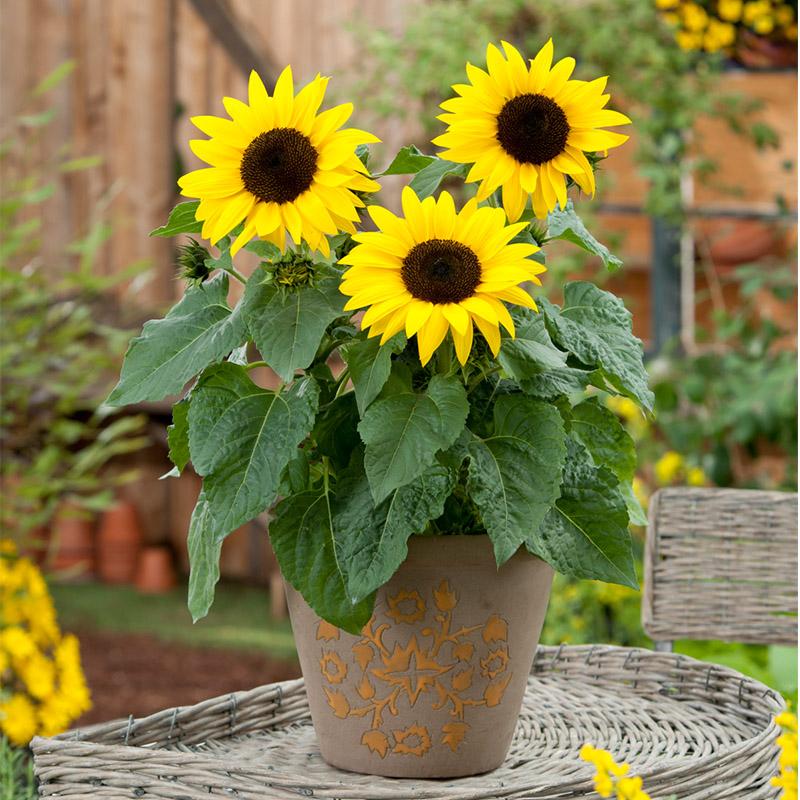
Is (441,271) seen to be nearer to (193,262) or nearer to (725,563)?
(193,262)

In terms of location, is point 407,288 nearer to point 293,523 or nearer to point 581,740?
point 293,523

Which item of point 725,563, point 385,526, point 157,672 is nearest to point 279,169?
point 385,526

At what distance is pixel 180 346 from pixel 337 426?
4.3 inches

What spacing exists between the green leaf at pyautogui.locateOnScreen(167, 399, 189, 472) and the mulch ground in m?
2.07

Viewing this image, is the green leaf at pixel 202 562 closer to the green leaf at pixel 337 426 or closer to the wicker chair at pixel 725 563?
the green leaf at pixel 337 426

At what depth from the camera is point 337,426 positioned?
0.73m

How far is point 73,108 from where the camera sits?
3.29 meters

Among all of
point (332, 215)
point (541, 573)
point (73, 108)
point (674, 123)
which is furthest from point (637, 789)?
point (73, 108)

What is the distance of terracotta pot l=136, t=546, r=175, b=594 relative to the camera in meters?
3.45

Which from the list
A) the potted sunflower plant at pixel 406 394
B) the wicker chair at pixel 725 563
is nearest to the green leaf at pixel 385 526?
the potted sunflower plant at pixel 406 394

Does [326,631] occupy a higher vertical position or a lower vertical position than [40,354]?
lower

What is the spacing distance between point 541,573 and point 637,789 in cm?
20

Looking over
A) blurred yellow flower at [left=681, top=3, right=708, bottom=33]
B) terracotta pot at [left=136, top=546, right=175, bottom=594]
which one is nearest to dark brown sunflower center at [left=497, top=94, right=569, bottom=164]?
blurred yellow flower at [left=681, top=3, right=708, bottom=33]

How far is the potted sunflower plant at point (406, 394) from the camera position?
0.66 metres
